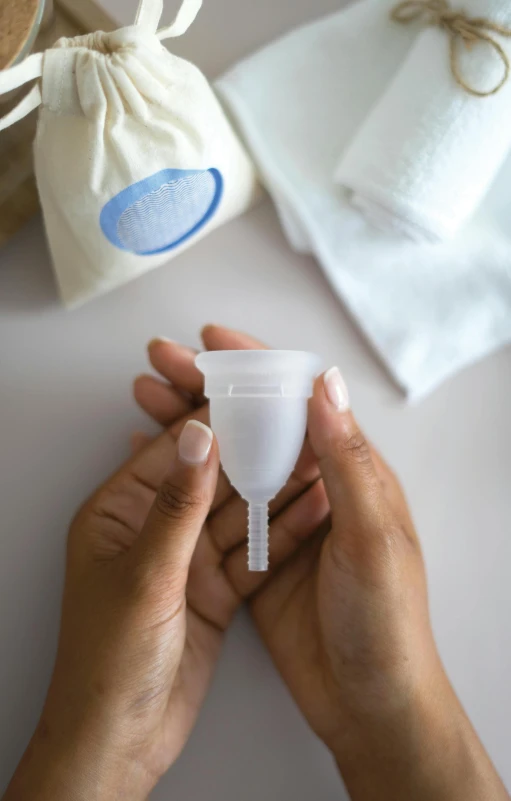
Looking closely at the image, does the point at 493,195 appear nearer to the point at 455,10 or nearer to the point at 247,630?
the point at 455,10

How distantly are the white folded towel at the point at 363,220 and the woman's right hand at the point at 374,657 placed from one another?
0.22 metres

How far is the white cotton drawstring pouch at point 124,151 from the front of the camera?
0.51 meters

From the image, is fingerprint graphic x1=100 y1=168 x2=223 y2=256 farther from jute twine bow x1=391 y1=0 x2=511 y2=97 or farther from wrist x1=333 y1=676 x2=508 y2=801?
wrist x1=333 y1=676 x2=508 y2=801

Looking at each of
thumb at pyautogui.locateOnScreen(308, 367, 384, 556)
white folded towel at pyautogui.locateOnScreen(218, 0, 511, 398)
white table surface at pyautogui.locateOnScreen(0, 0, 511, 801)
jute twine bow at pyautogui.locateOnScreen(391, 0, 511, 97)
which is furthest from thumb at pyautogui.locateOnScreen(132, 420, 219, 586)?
jute twine bow at pyautogui.locateOnScreen(391, 0, 511, 97)

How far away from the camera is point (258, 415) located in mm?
440

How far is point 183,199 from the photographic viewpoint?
0.61 meters

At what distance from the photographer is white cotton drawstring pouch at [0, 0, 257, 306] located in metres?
0.51

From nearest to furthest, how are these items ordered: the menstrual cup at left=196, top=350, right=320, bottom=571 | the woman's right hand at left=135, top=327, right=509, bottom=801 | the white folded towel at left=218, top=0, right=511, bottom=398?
the menstrual cup at left=196, top=350, right=320, bottom=571 < the woman's right hand at left=135, top=327, right=509, bottom=801 < the white folded towel at left=218, top=0, right=511, bottom=398

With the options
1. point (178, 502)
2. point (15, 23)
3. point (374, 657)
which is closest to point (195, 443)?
point (178, 502)

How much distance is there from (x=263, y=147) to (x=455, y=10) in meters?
0.24

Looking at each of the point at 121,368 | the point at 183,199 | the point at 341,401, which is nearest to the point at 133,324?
the point at 121,368

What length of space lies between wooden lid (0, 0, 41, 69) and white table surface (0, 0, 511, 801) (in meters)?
0.24

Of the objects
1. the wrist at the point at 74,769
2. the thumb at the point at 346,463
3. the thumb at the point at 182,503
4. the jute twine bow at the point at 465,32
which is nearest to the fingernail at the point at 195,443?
the thumb at the point at 182,503

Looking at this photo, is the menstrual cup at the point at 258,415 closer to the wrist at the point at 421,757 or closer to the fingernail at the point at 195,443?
the fingernail at the point at 195,443
